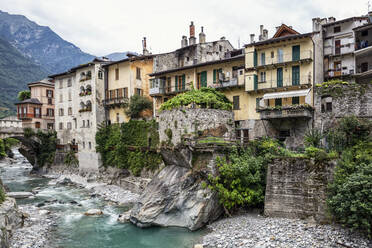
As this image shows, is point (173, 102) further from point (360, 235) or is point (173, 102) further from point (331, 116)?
point (360, 235)

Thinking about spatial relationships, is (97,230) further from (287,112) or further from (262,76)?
(262,76)

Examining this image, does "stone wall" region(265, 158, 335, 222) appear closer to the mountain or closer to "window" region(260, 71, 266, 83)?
"window" region(260, 71, 266, 83)

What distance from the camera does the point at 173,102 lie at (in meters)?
29.5

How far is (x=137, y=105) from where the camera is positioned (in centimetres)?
4081

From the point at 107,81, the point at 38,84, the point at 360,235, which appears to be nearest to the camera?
the point at 360,235

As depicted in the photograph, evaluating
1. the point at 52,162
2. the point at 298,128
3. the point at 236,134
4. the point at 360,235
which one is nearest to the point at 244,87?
the point at 236,134

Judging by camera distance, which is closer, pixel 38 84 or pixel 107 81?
pixel 107 81

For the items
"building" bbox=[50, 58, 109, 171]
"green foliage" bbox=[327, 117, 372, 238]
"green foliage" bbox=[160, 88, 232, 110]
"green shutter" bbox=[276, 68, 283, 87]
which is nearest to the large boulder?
"green foliage" bbox=[160, 88, 232, 110]

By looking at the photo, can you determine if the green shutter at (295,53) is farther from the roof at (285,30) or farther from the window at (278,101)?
the window at (278,101)

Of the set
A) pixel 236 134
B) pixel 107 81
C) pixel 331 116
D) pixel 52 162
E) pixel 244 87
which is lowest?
pixel 52 162

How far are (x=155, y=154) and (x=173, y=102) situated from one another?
30.8 ft

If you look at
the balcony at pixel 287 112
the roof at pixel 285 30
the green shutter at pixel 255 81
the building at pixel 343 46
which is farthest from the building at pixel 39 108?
the building at pixel 343 46

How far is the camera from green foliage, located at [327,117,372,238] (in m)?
16.2

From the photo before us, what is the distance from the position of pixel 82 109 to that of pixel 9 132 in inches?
507
